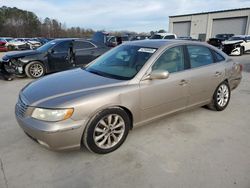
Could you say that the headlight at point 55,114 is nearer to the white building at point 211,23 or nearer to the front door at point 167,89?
the front door at point 167,89

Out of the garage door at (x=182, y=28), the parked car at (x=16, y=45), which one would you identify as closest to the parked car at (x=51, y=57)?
the parked car at (x=16, y=45)

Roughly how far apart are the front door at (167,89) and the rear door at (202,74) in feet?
0.61

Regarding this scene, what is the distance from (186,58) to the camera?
3.47m

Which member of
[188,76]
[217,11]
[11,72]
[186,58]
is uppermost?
[217,11]

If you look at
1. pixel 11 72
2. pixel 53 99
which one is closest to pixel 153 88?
pixel 53 99

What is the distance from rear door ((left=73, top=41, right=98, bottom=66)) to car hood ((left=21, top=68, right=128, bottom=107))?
16.2 feet

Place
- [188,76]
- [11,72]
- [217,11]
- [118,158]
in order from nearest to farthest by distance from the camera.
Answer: [118,158] < [188,76] < [11,72] < [217,11]

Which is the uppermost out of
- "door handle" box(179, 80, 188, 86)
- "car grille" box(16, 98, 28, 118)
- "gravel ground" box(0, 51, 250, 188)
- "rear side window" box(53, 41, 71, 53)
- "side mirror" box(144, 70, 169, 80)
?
"rear side window" box(53, 41, 71, 53)

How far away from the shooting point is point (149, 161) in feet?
8.70

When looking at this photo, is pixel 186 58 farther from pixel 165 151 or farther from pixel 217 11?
pixel 217 11

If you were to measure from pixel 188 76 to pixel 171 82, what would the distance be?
0.40 meters

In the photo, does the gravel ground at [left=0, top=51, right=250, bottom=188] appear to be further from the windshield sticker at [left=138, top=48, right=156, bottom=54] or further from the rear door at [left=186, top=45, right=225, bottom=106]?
the windshield sticker at [left=138, top=48, right=156, bottom=54]

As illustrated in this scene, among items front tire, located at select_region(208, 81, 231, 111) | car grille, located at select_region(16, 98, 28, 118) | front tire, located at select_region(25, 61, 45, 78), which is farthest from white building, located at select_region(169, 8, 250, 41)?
car grille, located at select_region(16, 98, 28, 118)

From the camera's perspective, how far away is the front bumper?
2.35 meters
